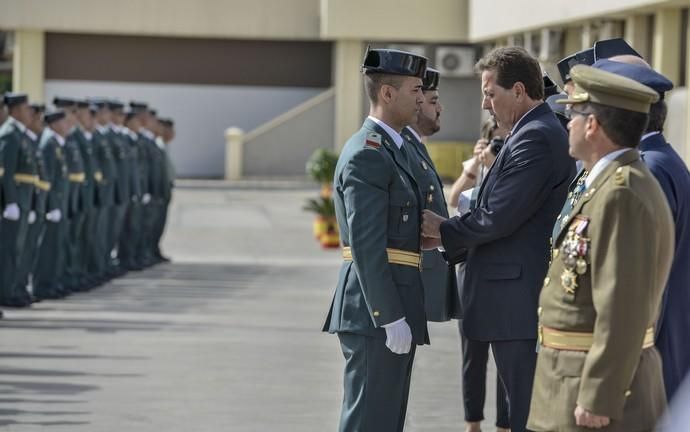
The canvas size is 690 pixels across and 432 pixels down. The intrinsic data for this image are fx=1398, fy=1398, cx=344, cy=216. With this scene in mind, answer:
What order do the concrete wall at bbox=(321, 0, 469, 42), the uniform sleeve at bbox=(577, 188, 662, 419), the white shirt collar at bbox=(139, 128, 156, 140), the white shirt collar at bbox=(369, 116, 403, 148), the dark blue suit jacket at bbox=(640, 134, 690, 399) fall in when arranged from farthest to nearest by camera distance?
the concrete wall at bbox=(321, 0, 469, 42), the white shirt collar at bbox=(139, 128, 156, 140), the white shirt collar at bbox=(369, 116, 403, 148), the dark blue suit jacket at bbox=(640, 134, 690, 399), the uniform sleeve at bbox=(577, 188, 662, 419)

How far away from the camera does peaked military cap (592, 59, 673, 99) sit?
16.2 ft

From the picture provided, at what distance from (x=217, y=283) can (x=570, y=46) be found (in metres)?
10.9

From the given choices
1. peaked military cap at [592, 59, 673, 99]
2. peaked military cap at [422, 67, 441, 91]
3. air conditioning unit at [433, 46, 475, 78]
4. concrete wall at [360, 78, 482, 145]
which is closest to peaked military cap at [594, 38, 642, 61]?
peaked military cap at [592, 59, 673, 99]

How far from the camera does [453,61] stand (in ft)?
126

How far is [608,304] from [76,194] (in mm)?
11739

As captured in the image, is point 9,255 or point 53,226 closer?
point 9,255

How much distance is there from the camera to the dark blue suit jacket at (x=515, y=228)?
568cm

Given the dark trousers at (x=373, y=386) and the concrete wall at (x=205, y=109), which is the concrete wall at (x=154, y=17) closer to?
the concrete wall at (x=205, y=109)

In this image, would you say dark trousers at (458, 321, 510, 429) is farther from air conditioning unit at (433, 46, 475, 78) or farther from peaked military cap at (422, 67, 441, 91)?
air conditioning unit at (433, 46, 475, 78)

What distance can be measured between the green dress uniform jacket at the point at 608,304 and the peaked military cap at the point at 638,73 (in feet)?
2.33

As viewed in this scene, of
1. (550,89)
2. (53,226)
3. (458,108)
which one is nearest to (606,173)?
(550,89)

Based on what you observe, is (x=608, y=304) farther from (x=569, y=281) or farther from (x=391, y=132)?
(x=391, y=132)

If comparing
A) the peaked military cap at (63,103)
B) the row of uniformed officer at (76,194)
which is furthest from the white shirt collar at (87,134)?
the peaked military cap at (63,103)

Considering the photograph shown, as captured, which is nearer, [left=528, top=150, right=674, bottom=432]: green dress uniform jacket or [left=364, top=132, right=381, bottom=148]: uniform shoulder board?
[left=528, top=150, right=674, bottom=432]: green dress uniform jacket
